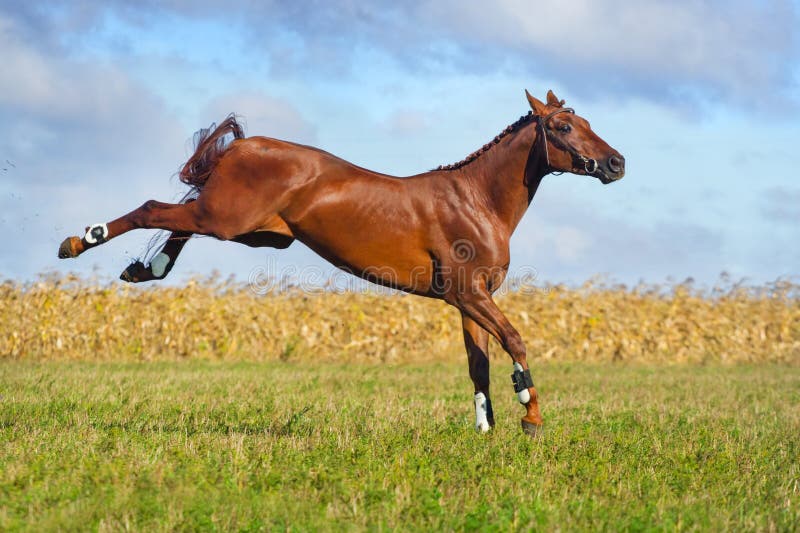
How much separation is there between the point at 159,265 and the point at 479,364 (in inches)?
128

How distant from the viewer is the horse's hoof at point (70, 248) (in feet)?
24.4

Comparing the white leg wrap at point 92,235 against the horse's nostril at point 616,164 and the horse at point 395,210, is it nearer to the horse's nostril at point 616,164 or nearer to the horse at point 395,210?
the horse at point 395,210

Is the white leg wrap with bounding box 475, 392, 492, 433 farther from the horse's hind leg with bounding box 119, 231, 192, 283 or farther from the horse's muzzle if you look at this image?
the horse's hind leg with bounding box 119, 231, 192, 283

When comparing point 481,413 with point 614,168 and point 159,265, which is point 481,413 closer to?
point 614,168

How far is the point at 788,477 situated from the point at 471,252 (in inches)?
126

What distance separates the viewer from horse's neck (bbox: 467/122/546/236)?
7.70 meters

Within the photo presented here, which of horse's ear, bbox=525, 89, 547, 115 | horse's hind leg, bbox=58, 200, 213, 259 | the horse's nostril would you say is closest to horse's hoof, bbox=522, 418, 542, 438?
the horse's nostril

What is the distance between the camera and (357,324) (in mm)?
19766

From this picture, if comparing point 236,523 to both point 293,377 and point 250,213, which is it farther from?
point 293,377

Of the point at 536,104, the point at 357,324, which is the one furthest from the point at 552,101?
the point at 357,324

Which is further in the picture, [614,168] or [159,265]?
[159,265]

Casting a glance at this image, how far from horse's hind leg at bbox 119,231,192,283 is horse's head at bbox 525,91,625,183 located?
3.56m

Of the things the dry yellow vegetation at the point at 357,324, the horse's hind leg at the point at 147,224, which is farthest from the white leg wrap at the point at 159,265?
the dry yellow vegetation at the point at 357,324

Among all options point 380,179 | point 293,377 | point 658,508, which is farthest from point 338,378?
point 658,508
